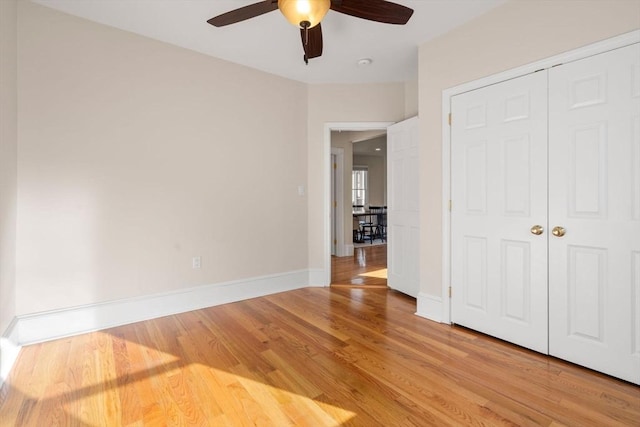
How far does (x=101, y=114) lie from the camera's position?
A: 8.91 ft

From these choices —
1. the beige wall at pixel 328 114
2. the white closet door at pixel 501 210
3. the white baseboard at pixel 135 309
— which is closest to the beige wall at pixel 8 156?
the white baseboard at pixel 135 309

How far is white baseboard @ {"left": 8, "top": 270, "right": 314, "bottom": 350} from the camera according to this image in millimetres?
2457

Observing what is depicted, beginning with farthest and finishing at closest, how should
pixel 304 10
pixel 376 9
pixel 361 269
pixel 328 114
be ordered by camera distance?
pixel 361 269 < pixel 328 114 < pixel 376 9 < pixel 304 10

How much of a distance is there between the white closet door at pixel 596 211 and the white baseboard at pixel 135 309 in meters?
2.80

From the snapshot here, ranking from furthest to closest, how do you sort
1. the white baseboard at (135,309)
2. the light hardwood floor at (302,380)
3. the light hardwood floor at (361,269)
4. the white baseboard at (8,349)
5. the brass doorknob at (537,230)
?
the light hardwood floor at (361,269) → the white baseboard at (135,309) → the brass doorknob at (537,230) → the white baseboard at (8,349) → the light hardwood floor at (302,380)

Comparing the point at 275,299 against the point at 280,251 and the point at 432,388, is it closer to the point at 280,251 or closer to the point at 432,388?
the point at 280,251

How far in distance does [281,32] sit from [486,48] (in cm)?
179

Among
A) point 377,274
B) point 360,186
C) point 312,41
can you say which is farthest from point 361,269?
point 360,186

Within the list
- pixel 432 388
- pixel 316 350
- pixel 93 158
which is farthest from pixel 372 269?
pixel 93 158

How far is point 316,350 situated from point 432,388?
0.84 metres

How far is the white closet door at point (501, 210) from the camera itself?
2.25 metres

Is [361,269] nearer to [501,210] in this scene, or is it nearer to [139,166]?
[501,210]

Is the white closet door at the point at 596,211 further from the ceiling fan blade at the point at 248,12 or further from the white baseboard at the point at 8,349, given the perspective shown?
the white baseboard at the point at 8,349

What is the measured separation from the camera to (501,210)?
2.46 meters
